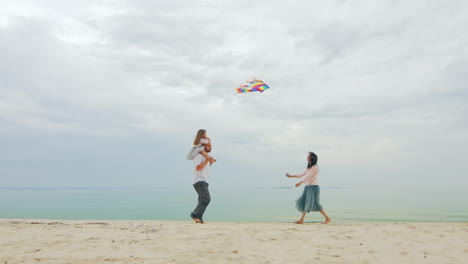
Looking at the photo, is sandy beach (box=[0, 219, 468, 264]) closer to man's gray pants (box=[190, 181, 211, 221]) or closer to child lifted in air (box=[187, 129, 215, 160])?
man's gray pants (box=[190, 181, 211, 221])

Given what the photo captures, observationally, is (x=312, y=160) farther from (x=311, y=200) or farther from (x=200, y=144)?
(x=200, y=144)

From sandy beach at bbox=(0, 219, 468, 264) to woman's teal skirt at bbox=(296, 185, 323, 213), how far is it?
2.82m

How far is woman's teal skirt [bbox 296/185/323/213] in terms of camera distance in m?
10.9

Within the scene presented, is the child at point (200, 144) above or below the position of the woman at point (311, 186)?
above

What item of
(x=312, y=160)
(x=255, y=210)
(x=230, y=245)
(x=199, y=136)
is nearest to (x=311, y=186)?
(x=312, y=160)

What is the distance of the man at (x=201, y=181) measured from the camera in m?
9.85

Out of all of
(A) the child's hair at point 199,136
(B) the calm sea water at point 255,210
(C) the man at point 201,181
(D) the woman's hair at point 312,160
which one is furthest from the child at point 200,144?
(B) the calm sea water at point 255,210

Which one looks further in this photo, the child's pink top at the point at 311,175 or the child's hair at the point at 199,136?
the child's pink top at the point at 311,175

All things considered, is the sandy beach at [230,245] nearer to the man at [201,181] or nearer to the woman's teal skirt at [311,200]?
the man at [201,181]

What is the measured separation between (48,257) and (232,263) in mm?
3000

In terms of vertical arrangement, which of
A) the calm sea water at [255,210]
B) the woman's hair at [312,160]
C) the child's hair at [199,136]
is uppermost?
the child's hair at [199,136]

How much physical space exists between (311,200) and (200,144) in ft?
12.9

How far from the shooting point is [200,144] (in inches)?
393

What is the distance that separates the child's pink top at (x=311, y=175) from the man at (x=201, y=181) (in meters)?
2.99
